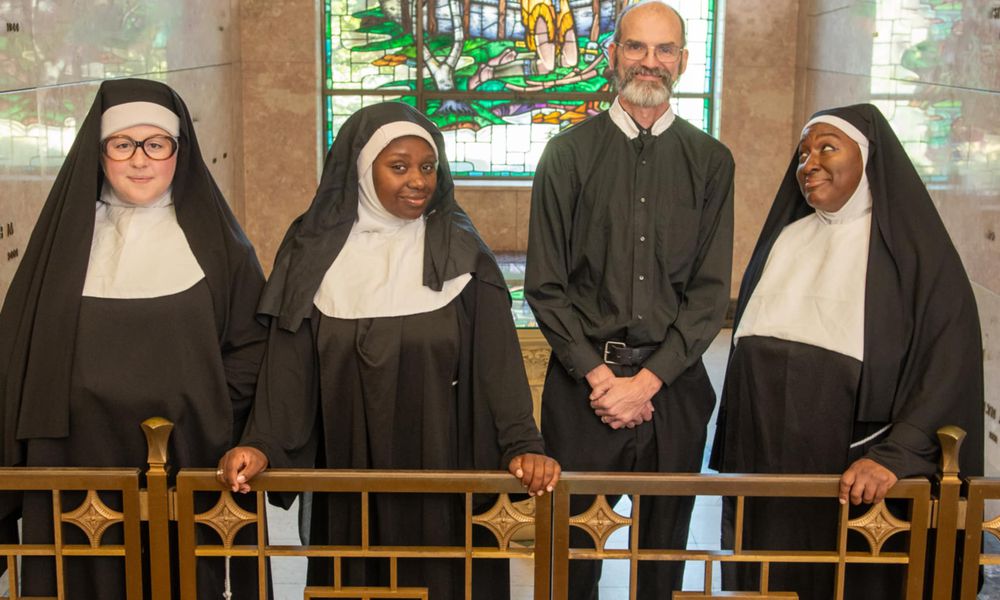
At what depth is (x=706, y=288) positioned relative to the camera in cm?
345

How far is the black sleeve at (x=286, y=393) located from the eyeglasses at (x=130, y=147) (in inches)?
20.5

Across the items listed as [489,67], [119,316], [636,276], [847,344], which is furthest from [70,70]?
[489,67]

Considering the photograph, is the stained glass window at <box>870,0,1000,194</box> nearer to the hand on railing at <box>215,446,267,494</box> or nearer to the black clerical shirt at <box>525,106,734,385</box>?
the black clerical shirt at <box>525,106,734,385</box>

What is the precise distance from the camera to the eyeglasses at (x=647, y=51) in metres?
3.48

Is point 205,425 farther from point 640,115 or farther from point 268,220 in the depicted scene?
point 268,220

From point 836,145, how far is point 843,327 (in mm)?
483

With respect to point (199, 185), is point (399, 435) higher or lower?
lower

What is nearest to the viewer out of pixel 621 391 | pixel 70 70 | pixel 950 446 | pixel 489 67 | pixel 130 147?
pixel 950 446

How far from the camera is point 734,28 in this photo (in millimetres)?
9117

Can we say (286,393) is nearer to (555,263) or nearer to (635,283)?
(555,263)

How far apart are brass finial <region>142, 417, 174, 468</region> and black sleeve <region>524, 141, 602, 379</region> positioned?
1.17 meters

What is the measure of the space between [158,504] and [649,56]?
1.85m

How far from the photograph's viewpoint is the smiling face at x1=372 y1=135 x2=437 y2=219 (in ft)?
9.97

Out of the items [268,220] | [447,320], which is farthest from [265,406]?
[268,220]
